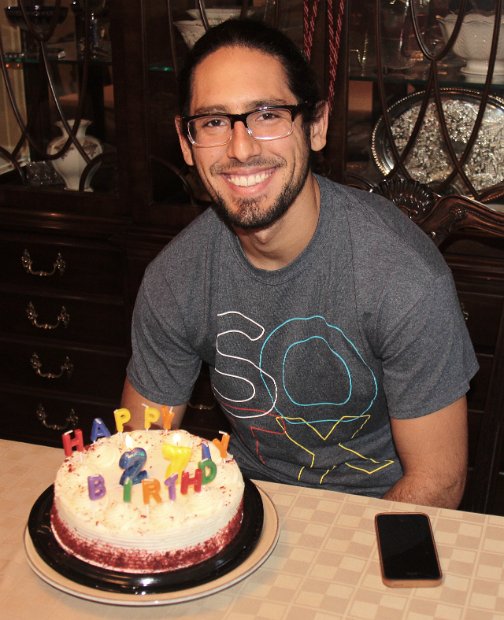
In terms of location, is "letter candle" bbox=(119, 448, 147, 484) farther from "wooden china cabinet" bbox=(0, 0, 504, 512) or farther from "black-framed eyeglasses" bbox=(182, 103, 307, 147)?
"wooden china cabinet" bbox=(0, 0, 504, 512)

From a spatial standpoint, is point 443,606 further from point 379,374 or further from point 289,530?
point 379,374

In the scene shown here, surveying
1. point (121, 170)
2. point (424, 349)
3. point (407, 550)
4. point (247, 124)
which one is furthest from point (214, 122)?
point (121, 170)

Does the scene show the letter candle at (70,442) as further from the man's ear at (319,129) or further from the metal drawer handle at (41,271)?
the metal drawer handle at (41,271)

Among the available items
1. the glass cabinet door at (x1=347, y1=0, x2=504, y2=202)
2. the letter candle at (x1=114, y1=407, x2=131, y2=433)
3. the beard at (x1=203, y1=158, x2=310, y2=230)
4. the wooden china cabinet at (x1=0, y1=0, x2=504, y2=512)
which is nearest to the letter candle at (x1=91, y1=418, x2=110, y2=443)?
the letter candle at (x1=114, y1=407, x2=131, y2=433)

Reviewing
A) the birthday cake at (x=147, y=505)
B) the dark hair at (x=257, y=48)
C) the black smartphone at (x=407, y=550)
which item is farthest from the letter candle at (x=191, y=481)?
the dark hair at (x=257, y=48)

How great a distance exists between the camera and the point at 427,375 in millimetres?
1366

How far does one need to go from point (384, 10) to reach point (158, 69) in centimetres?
56

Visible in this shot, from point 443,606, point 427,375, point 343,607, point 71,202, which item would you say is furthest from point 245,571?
point 71,202

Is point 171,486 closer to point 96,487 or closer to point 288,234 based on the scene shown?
point 96,487

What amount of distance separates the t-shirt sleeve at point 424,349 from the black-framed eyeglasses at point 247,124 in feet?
1.06

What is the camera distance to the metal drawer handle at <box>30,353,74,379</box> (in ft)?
8.34

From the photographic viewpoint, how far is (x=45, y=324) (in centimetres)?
254

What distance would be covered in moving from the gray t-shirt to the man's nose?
0.16 meters

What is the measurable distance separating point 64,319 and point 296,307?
1220 millimetres
